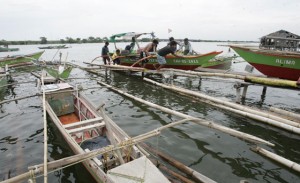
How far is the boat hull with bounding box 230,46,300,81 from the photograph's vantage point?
10.3 metres

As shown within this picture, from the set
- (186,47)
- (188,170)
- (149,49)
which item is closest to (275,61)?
(186,47)

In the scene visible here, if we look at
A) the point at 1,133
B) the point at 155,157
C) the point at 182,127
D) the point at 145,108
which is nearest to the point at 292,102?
the point at 182,127

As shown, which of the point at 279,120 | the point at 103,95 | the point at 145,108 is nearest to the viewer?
the point at 279,120

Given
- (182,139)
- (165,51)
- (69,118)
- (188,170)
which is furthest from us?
(165,51)

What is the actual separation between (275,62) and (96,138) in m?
9.73

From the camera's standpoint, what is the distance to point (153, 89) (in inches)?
555

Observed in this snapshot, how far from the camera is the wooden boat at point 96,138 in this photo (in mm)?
3818

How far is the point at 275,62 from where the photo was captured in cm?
1098

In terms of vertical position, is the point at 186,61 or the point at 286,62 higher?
the point at 286,62

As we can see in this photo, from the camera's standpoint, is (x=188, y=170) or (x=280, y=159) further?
(x=280, y=159)

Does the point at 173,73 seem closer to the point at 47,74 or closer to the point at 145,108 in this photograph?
the point at 145,108

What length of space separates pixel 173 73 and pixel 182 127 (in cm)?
563

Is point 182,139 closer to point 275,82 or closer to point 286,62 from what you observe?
point 275,82

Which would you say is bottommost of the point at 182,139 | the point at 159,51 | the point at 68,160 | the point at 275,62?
the point at 182,139
